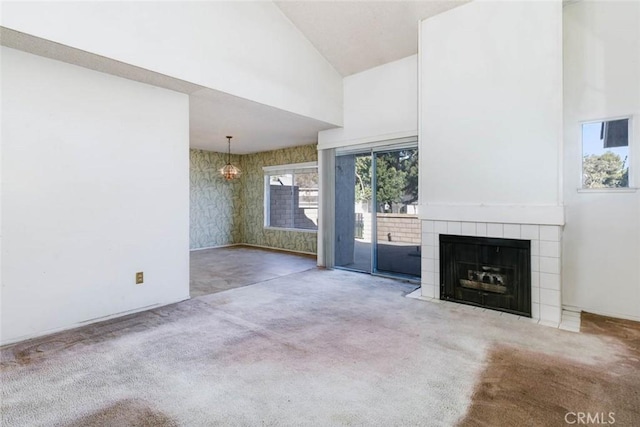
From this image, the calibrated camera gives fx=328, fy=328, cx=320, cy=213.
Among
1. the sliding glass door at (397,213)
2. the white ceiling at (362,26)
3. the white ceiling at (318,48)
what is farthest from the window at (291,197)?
the white ceiling at (362,26)

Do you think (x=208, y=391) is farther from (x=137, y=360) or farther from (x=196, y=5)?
(x=196, y=5)

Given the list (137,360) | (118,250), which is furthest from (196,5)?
(137,360)

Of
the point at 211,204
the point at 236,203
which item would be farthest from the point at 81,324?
the point at 236,203

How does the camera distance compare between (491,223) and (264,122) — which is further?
(264,122)

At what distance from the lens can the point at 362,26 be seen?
4.02 metres

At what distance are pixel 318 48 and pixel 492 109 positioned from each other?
2.49m

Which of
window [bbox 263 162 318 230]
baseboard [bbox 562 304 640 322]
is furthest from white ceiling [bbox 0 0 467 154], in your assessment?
baseboard [bbox 562 304 640 322]

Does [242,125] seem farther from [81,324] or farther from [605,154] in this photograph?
[605,154]

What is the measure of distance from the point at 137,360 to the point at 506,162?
3.62 meters

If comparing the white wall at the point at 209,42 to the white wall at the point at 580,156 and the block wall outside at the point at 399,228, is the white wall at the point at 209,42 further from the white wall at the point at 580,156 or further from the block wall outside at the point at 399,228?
the white wall at the point at 580,156

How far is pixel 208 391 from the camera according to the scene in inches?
75.9

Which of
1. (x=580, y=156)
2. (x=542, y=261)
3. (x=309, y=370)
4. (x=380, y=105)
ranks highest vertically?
(x=380, y=105)

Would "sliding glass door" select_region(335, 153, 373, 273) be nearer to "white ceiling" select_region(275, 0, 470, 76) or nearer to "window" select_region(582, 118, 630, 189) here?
"white ceiling" select_region(275, 0, 470, 76)

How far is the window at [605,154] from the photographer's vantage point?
10.1 feet
